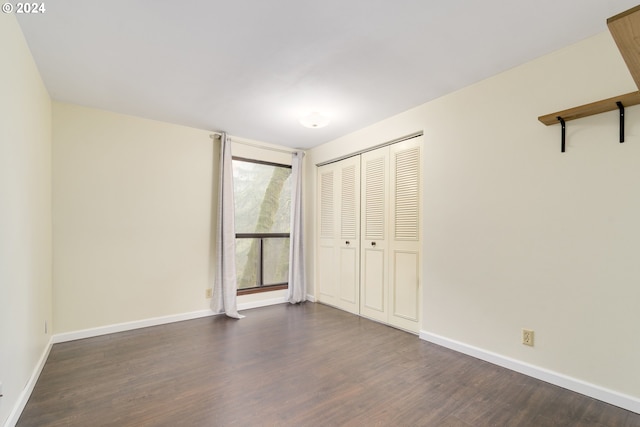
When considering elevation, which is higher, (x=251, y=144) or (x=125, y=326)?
(x=251, y=144)

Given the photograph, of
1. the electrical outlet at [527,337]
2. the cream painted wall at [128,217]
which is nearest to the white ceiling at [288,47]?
the cream painted wall at [128,217]

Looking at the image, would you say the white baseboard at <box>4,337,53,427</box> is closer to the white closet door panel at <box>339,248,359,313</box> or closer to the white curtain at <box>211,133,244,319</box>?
the white curtain at <box>211,133,244,319</box>

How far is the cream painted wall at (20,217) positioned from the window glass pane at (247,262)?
6.92 ft

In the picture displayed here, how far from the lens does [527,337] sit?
227 cm

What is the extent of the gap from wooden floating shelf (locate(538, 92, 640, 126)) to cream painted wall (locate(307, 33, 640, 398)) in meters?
0.06

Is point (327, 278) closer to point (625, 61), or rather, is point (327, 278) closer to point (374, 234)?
point (374, 234)

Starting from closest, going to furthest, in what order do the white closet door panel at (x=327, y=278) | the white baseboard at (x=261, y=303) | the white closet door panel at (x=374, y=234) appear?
the white closet door panel at (x=374, y=234)
the white baseboard at (x=261, y=303)
the white closet door panel at (x=327, y=278)

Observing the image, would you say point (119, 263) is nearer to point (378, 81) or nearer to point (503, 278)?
point (378, 81)

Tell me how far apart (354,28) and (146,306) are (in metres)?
3.54

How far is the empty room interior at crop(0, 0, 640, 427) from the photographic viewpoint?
181cm

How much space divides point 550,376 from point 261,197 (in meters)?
3.86

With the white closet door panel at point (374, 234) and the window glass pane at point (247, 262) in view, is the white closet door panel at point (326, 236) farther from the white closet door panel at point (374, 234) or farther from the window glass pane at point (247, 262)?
the window glass pane at point (247, 262)

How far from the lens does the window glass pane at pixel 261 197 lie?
4.37 metres

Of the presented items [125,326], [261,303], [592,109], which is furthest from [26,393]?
[592,109]
